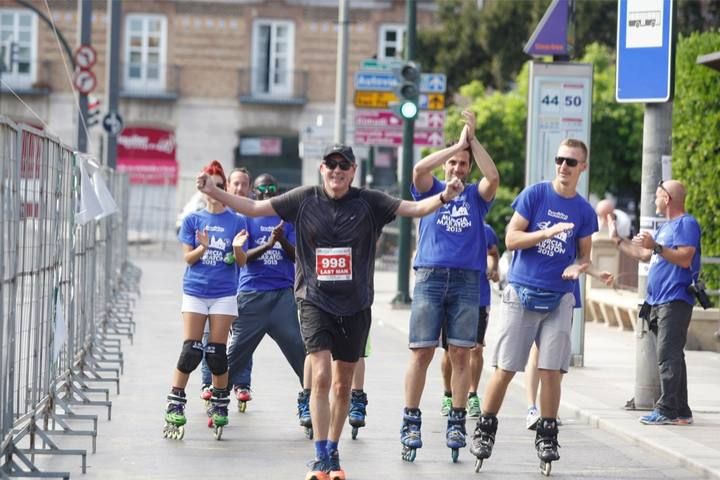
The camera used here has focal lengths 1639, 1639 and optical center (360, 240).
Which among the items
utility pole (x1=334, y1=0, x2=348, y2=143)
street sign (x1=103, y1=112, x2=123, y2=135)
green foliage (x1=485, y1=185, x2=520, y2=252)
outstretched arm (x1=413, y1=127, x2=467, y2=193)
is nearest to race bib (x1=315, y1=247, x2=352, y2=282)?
outstretched arm (x1=413, y1=127, x2=467, y2=193)

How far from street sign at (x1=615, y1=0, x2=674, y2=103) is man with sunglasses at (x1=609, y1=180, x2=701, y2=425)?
37.4 inches

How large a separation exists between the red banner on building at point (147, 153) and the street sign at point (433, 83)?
28806mm

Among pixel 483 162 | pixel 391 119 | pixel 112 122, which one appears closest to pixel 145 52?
pixel 112 122

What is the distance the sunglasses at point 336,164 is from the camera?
30.3 feet

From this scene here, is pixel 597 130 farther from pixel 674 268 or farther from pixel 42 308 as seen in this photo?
pixel 42 308

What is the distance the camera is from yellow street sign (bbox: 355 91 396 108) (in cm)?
2574

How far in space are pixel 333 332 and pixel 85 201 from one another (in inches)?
140

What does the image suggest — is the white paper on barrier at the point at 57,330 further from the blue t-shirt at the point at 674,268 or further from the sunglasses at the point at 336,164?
the blue t-shirt at the point at 674,268

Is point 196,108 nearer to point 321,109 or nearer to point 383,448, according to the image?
point 321,109

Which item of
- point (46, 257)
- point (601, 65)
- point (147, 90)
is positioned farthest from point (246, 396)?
point (147, 90)

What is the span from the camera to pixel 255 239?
37.7ft

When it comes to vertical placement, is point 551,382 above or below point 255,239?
below

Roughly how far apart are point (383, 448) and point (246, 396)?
6.10 ft

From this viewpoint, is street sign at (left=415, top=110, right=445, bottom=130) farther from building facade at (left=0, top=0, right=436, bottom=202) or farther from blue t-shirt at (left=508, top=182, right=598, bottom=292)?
building facade at (left=0, top=0, right=436, bottom=202)
